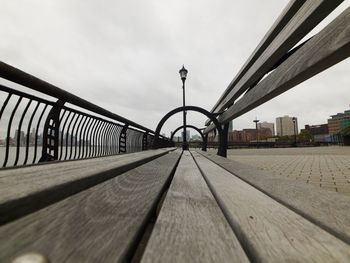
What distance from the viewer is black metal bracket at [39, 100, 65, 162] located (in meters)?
2.45

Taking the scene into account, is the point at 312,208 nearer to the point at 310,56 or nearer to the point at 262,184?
the point at 262,184

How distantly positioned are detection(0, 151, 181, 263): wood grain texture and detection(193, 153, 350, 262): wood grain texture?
252 mm

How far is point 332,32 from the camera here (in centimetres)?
79

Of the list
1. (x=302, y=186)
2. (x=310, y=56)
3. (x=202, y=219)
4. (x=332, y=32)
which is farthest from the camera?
(x=302, y=186)

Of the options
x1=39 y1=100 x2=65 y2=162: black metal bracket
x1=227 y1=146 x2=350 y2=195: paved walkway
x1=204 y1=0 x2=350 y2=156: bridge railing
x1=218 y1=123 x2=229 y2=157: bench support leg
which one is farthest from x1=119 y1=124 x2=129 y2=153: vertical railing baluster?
x1=204 y1=0 x2=350 y2=156: bridge railing

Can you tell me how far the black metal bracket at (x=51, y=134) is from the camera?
2449mm

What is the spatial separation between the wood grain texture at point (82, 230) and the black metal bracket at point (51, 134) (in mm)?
2028

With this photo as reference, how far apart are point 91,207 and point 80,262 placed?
0.81ft

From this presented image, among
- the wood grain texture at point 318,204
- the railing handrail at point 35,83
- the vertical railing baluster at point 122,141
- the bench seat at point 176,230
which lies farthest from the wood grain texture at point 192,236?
the vertical railing baluster at point 122,141

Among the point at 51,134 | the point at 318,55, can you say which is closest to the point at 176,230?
the point at 318,55

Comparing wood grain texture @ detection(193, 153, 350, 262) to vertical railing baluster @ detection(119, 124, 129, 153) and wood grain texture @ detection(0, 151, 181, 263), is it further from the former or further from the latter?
vertical railing baluster @ detection(119, 124, 129, 153)

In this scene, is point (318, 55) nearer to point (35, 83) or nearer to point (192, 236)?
point (192, 236)

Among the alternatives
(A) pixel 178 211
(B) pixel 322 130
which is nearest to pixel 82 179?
(A) pixel 178 211

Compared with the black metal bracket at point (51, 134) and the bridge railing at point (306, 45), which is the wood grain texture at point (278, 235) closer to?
the bridge railing at point (306, 45)
